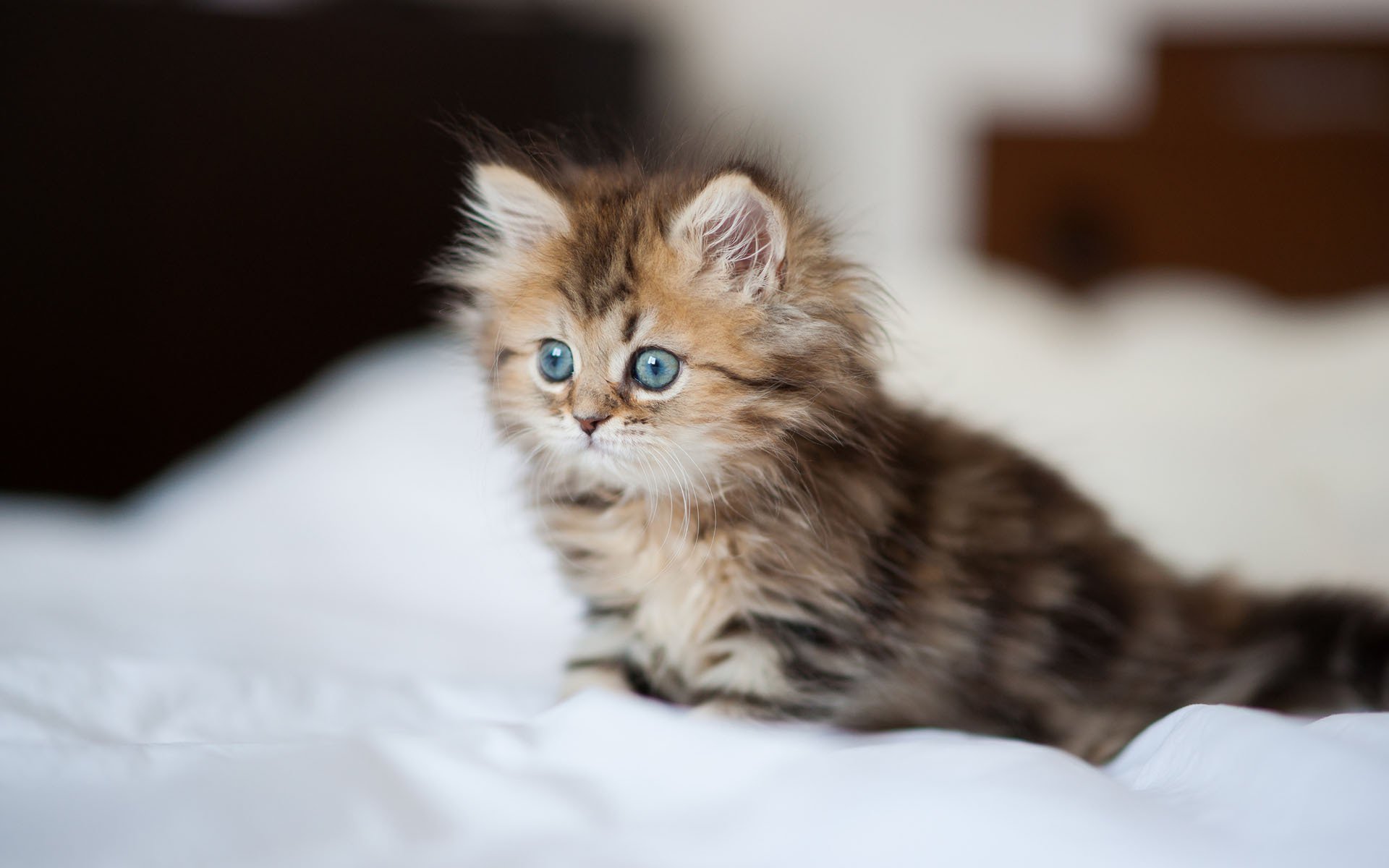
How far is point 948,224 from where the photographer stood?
3969 millimetres

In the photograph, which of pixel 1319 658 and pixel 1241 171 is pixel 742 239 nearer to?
pixel 1319 658

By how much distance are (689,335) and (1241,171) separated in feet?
9.36

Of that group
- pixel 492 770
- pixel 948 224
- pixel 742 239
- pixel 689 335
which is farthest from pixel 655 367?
pixel 948 224

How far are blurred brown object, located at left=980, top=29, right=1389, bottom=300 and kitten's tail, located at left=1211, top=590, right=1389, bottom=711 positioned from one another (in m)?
2.45

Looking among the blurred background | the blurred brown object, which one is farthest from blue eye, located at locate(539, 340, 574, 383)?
the blurred brown object

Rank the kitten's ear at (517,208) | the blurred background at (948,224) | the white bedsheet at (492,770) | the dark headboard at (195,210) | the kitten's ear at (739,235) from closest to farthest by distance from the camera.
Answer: the white bedsheet at (492,770), the kitten's ear at (739,235), the kitten's ear at (517,208), the blurred background at (948,224), the dark headboard at (195,210)

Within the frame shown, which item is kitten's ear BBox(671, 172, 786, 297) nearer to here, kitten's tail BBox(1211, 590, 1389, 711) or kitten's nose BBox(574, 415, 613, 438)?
kitten's nose BBox(574, 415, 613, 438)

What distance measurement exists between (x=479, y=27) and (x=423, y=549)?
2.12 meters

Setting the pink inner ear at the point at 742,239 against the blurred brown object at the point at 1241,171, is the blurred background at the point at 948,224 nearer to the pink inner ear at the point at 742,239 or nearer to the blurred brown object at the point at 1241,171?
the blurred brown object at the point at 1241,171

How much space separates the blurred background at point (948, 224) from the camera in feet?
5.98

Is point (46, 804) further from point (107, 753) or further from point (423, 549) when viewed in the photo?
point (423, 549)

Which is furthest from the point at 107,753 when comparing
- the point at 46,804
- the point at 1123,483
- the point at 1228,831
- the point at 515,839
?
the point at 1123,483

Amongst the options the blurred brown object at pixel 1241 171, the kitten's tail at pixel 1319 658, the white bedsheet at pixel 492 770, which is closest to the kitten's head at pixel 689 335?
the white bedsheet at pixel 492 770

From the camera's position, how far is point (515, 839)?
0.74m
